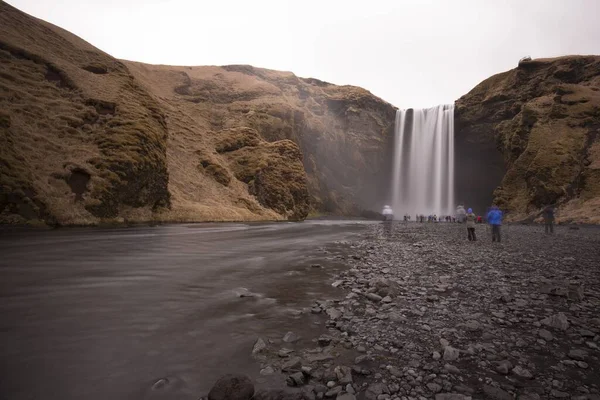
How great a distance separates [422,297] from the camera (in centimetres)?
661

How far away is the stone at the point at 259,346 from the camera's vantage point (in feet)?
14.0

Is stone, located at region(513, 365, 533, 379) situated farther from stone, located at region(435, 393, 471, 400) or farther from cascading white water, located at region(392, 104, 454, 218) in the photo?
cascading white water, located at region(392, 104, 454, 218)

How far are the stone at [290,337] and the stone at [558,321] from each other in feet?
13.7

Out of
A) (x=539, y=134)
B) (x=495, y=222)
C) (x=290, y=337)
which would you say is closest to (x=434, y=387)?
(x=290, y=337)

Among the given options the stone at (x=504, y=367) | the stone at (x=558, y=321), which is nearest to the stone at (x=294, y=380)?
the stone at (x=504, y=367)

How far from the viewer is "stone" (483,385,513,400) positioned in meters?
3.10

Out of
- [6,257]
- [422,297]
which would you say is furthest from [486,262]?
[6,257]

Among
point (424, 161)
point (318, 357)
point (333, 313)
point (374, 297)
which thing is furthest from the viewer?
point (424, 161)

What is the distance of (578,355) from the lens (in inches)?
154

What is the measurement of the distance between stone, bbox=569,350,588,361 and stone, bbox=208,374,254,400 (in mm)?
4175

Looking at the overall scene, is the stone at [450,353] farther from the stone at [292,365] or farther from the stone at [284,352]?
the stone at [284,352]

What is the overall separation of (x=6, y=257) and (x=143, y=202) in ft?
67.8

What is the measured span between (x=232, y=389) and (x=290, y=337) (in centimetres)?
169

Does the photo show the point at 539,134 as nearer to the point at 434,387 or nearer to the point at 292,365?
the point at 434,387
